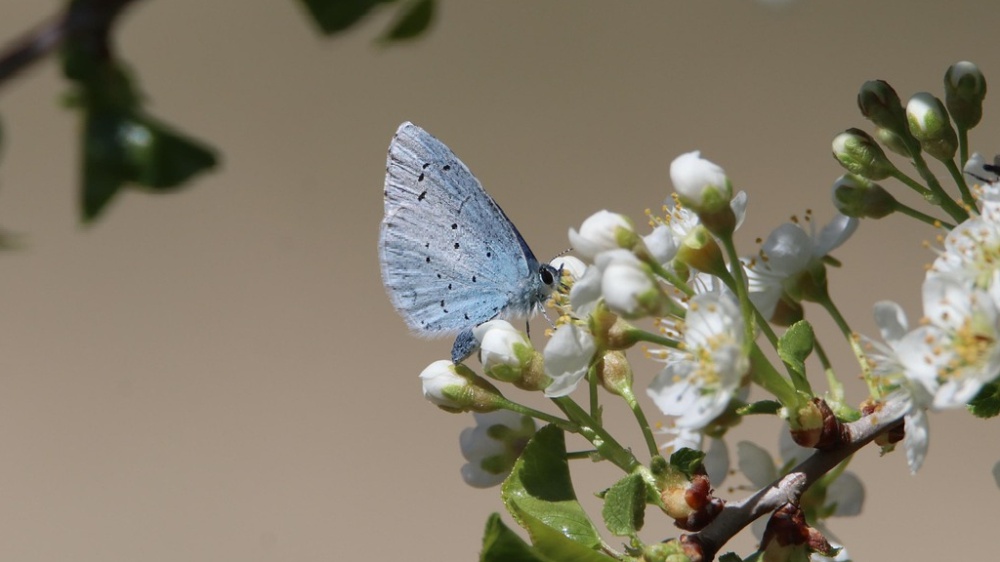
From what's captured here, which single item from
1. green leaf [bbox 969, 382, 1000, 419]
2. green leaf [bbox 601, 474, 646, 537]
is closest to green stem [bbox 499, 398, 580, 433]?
green leaf [bbox 601, 474, 646, 537]

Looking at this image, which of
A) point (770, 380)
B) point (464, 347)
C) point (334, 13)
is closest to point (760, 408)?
point (770, 380)

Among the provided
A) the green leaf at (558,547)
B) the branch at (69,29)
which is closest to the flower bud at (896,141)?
the green leaf at (558,547)

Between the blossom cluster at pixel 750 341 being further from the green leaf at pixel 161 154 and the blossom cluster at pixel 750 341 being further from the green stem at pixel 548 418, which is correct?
the green leaf at pixel 161 154

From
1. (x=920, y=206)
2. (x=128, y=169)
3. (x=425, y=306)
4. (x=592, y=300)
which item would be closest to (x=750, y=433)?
(x=920, y=206)

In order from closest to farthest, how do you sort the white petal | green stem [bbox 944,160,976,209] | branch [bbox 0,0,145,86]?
branch [bbox 0,0,145,86], green stem [bbox 944,160,976,209], the white petal

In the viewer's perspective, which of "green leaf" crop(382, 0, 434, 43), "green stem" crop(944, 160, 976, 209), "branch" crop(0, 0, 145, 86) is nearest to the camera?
"branch" crop(0, 0, 145, 86)

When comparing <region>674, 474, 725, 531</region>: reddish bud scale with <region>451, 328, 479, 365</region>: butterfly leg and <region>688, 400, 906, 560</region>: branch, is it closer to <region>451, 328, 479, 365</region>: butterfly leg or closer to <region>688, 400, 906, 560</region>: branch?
<region>688, 400, 906, 560</region>: branch

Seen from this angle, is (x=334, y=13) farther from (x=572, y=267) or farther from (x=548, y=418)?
(x=572, y=267)
